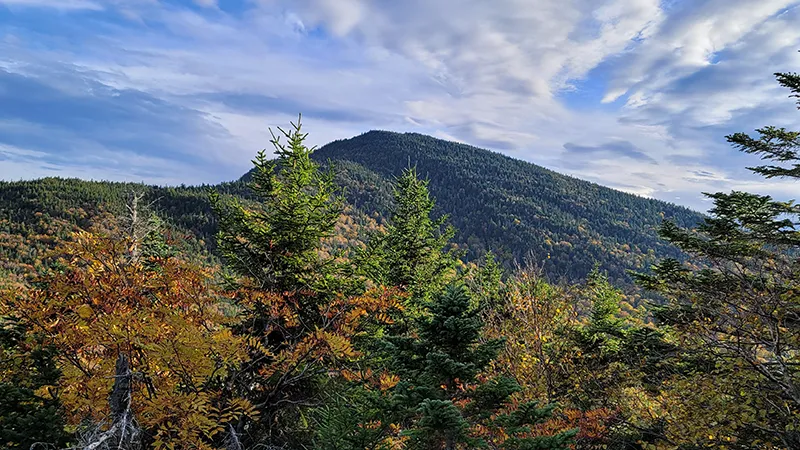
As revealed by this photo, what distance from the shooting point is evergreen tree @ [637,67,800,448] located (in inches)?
284

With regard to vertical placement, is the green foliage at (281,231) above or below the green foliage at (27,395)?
above

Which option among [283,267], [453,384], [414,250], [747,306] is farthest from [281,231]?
[747,306]

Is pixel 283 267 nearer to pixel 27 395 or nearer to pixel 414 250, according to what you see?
pixel 27 395

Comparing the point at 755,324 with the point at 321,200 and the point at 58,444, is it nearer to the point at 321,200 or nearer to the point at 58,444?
the point at 321,200

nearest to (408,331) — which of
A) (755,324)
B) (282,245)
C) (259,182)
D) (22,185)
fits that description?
(282,245)

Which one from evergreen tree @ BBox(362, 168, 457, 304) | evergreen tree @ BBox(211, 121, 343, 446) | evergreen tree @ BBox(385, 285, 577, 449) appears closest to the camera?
evergreen tree @ BBox(385, 285, 577, 449)

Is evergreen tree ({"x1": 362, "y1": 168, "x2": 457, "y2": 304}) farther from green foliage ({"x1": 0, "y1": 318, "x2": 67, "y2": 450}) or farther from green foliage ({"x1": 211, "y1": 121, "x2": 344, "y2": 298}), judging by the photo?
green foliage ({"x1": 0, "y1": 318, "x2": 67, "y2": 450})

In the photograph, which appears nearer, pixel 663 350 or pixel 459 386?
pixel 459 386

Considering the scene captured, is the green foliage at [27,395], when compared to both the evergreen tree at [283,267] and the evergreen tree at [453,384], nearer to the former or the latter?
the evergreen tree at [283,267]

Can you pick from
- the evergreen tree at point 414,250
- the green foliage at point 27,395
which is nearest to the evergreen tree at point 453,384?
the green foliage at point 27,395

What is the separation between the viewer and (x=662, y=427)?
9.84 m

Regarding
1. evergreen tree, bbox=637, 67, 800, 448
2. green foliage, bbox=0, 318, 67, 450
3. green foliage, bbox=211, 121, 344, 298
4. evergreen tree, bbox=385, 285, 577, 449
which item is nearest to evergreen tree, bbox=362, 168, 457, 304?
green foliage, bbox=211, 121, 344, 298

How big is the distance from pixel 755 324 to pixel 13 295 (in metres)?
14.7

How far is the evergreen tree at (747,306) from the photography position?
722 cm
